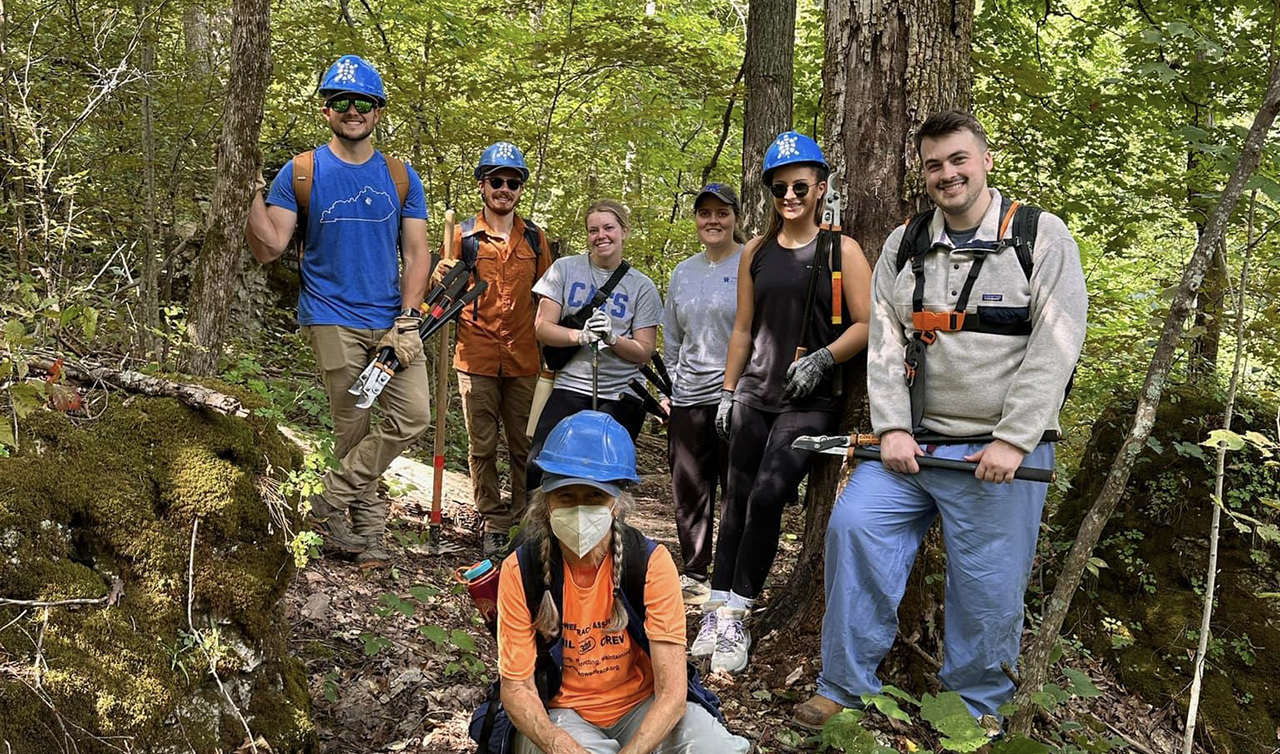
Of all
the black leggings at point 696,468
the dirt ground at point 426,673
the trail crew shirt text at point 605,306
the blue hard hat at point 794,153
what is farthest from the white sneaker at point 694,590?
the blue hard hat at point 794,153

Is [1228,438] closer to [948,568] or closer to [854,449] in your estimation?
[948,568]

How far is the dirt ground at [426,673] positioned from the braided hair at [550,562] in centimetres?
93

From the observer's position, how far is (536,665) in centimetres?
293

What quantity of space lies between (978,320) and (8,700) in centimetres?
336

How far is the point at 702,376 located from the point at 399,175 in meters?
2.06

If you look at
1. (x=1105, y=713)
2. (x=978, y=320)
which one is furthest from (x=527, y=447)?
(x=1105, y=713)

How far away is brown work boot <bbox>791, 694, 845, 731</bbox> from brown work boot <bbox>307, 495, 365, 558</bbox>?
2702 mm

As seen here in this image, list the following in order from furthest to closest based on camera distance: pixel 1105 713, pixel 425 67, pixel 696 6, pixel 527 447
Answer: pixel 696 6
pixel 425 67
pixel 527 447
pixel 1105 713

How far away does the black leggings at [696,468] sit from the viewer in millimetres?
4754

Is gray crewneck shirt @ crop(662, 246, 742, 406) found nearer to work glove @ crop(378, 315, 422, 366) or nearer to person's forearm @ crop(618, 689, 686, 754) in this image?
work glove @ crop(378, 315, 422, 366)

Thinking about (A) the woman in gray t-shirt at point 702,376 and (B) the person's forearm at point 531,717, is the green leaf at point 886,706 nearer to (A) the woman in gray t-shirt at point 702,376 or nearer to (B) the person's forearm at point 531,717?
(B) the person's forearm at point 531,717

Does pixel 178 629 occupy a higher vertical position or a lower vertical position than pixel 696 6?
lower

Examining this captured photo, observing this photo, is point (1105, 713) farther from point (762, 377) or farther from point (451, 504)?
point (451, 504)

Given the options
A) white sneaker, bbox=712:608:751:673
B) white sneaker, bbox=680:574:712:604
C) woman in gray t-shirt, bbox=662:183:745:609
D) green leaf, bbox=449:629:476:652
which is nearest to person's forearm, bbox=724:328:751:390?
woman in gray t-shirt, bbox=662:183:745:609
